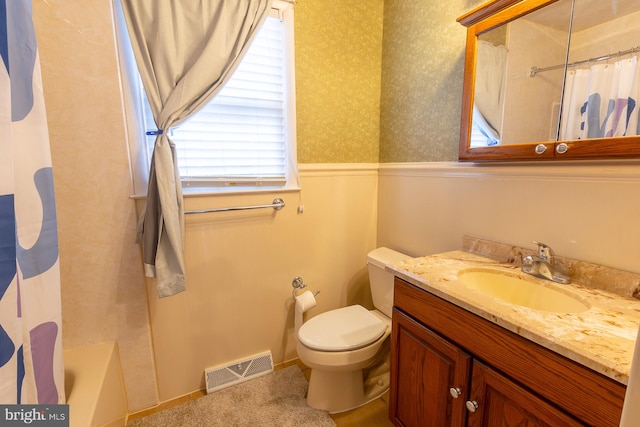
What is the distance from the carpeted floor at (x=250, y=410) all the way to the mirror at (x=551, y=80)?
156cm

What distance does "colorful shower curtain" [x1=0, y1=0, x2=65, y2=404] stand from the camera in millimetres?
589

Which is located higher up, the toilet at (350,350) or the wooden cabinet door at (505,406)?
the wooden cabinet door at (505,406)

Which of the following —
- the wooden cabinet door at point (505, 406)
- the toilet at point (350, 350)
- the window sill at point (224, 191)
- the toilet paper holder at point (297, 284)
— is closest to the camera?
the wooden cabinet door at point (505, 406)

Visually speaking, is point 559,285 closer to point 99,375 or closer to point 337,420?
point 337,420

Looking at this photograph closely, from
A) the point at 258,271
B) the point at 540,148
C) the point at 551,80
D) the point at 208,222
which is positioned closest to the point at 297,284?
the point at 258,271

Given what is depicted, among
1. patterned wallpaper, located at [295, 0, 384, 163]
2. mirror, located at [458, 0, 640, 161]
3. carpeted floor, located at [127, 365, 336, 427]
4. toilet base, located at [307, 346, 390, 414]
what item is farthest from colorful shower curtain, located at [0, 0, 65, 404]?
mirror, located at [458, 0, 640, 161]

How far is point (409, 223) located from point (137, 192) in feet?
5.13

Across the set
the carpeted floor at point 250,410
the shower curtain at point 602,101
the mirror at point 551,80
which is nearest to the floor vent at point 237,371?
the carpeted floor at point 250,410

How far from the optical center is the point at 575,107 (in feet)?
3.33

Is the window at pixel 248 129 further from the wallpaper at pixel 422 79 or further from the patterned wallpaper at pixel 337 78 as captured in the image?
the wallpaper at pixel 422 79

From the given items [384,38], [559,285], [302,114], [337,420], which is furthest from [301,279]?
[384,38]

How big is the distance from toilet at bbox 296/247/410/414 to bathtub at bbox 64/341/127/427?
2.87 ft

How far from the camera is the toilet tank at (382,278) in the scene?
5.47 feet

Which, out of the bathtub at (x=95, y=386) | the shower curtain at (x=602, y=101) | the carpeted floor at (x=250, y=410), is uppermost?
the shower curtain at (x=602, y=101)
